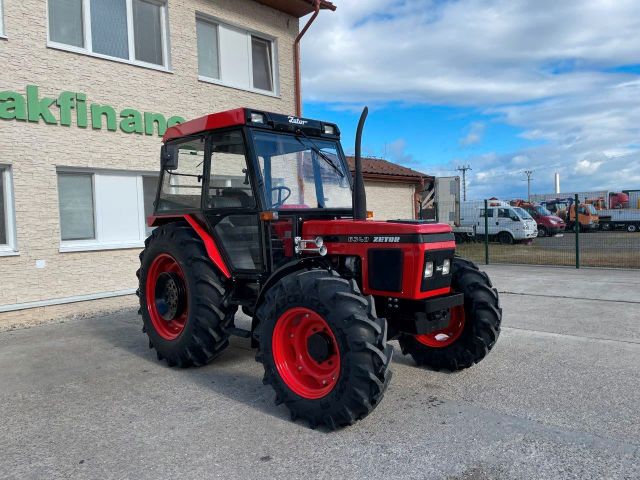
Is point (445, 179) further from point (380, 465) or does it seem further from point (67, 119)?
point (380, 465)

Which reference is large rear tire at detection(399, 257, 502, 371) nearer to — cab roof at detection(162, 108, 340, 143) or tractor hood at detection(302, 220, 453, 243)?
tractor hood at detection(302, 220, 453, 243)

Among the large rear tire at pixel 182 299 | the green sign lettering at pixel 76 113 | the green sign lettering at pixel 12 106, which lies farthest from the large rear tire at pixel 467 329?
the green sign lettering at pixel 12 106

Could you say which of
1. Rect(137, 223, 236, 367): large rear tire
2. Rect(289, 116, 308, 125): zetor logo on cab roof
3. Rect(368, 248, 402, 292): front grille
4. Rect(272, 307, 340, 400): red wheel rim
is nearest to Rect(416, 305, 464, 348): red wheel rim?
Rect(368, 248, 402, 292): front grille

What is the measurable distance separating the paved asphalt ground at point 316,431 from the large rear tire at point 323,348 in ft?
0.73

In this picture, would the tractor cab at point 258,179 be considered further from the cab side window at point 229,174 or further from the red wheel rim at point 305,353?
the red wheel rim at point 305,353

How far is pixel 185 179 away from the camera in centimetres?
537

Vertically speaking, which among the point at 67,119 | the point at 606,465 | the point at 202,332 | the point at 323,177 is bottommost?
the point at 606,465

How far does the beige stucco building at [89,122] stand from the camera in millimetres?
7324

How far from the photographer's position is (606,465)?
306 cm

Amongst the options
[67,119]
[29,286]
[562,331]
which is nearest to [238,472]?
[562,331]

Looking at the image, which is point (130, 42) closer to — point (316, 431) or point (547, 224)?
point (316, 431)

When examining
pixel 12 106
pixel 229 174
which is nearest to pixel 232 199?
pixel 229 174

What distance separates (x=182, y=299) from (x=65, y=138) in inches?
161

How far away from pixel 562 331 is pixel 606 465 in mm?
3695
